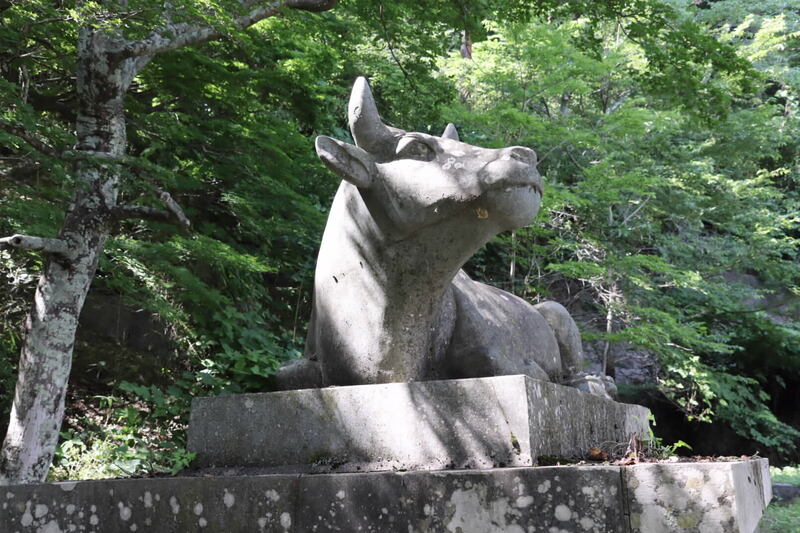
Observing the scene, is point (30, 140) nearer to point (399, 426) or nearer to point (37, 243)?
point (37, 243)

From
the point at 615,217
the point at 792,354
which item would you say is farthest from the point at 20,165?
the point at 792,354

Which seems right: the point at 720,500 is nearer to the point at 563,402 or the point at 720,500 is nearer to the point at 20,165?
the point at 563,402

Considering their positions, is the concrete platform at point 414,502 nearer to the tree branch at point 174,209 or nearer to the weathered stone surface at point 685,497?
the weathered stone surface at point 685,497

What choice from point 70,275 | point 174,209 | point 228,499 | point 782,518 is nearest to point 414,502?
point 228,499

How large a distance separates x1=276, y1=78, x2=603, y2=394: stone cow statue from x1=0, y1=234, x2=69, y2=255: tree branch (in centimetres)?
326

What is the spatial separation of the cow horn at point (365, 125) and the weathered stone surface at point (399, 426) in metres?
0.95

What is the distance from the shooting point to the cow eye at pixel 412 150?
9.44ft

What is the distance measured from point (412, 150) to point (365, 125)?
0.22 m

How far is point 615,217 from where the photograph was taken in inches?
579

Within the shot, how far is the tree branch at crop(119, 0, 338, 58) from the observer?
639 cm

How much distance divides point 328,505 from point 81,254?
14.7 ft

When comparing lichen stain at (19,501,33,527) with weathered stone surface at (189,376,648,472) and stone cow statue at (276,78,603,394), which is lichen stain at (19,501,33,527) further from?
stone cow statue at (276,78,603,394)

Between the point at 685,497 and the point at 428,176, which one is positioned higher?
the point at 428,176

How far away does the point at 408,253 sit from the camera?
2.89 metres
